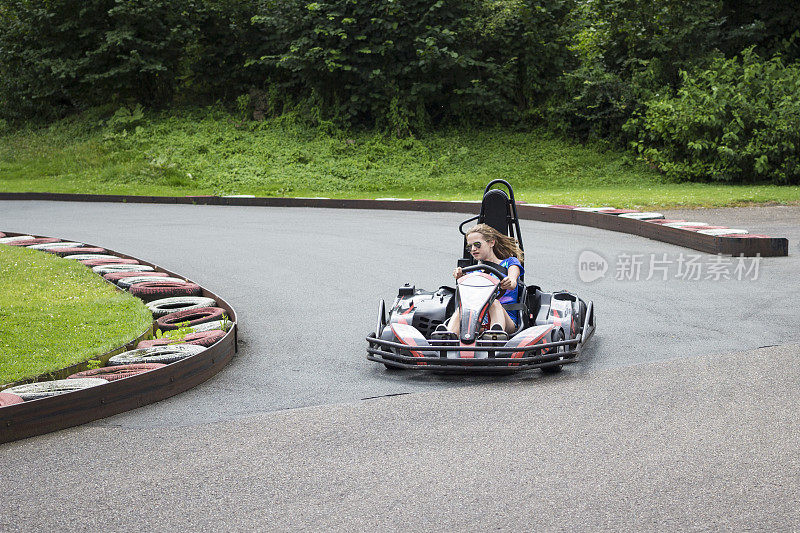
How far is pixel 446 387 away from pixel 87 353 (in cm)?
247

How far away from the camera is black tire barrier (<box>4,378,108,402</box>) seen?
15.9 ft

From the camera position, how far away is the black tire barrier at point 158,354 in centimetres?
558

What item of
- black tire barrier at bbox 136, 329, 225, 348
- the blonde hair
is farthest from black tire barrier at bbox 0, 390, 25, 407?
the blonde hair

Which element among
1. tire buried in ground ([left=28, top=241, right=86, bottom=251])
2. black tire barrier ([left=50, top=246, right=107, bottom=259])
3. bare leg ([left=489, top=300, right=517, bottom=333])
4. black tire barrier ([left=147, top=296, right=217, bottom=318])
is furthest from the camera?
tire buried in ground ([left=28, top=241, right=86, bottom=251])

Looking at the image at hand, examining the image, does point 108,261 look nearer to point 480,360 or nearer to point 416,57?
point 480,360

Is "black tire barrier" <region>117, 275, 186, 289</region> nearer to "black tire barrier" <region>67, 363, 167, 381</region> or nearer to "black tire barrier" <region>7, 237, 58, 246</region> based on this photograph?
"black tire barrier" <region>67, 363, 167, 381</region>

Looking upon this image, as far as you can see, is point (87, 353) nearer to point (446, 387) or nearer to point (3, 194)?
point (446, 387)

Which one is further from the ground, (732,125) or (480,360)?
(732,125)

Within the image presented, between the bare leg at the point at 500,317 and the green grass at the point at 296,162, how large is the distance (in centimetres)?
1116

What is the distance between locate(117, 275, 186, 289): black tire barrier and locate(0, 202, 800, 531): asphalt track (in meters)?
0.85

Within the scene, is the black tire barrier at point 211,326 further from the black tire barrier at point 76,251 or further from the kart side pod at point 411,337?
the black tire barrier at point 76,251

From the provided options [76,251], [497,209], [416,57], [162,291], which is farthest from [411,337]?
[416,57]

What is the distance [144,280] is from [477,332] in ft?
13.7

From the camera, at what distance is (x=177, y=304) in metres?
7.61
